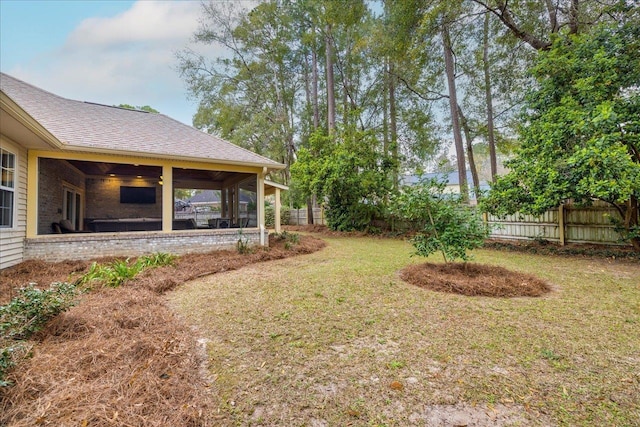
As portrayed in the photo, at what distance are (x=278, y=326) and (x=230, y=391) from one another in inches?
47.6

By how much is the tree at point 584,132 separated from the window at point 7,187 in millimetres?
11385

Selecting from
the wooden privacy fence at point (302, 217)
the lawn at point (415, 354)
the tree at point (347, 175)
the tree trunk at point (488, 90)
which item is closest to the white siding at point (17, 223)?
the lawn at point (415, 354)

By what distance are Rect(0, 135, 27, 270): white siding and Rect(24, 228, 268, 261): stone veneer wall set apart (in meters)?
0.27

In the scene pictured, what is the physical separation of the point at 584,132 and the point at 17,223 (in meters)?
12.5

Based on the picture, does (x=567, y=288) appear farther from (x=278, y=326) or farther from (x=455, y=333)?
(x=278, y=326)

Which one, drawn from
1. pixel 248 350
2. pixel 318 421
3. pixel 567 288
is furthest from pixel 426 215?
pixel 318 421

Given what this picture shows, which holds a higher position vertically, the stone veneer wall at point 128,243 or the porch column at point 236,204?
the porch column at point 236,204

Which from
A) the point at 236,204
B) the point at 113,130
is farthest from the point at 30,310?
the point at 236,204

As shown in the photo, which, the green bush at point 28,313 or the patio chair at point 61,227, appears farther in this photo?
the patio chair at point 61,227

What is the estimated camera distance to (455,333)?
3098 millimetres

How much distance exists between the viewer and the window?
17.6 ft

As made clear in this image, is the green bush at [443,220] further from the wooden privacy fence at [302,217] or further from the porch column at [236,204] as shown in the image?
the wooden privacy fence at [302,217]

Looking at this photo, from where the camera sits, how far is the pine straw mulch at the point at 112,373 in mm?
1755

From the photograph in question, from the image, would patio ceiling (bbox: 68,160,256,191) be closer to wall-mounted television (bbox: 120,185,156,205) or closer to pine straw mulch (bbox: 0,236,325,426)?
wall-mounted television (bbox: 120,185,156,205)
